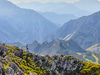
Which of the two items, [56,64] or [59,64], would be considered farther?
[59,64]

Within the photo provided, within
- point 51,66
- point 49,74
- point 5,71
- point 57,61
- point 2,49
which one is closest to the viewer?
point 5,71

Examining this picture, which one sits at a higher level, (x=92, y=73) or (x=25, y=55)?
(x=25, y=55)

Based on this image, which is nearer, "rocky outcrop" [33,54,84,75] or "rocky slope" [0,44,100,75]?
"rocky slope" [0,44,100,75]

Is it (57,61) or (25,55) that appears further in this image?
(57,61)

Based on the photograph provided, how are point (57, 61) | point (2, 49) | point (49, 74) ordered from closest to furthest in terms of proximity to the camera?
point (2, 49) → point (49, 74) → point (57, 61)

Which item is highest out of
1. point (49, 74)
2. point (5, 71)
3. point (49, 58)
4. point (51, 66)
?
point (49, 58)

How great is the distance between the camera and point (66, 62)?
12012 centimetres

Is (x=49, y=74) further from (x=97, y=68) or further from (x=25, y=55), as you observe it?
(x=97, y=68)

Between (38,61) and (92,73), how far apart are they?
40295 millimetres

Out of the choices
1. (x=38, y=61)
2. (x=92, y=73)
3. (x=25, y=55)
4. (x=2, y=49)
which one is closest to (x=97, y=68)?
(x=92, y=73)

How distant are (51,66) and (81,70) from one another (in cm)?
2318

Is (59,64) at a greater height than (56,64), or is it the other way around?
(59,64)

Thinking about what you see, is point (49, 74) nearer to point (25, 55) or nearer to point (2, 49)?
point (25, 55)

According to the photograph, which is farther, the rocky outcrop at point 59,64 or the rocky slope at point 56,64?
the rocky outcrop at point 59,64
